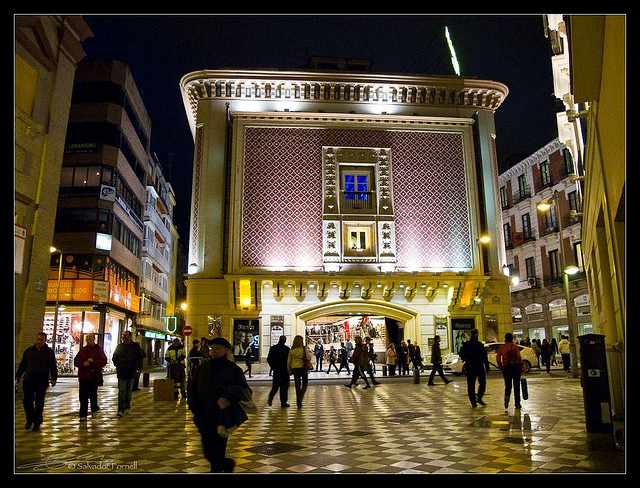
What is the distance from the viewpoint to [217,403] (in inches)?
195

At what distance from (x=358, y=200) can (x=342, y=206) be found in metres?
0.80

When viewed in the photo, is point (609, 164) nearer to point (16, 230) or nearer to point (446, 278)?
point (16, 230)

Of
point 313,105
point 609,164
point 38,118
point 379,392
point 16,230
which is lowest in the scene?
point 379,392

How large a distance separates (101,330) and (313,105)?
1818cm

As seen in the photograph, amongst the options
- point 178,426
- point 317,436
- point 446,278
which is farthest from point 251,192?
point 317,436

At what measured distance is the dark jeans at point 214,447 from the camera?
4898 millimetres

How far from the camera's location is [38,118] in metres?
16.3

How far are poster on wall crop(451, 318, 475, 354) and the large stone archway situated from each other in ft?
5.42

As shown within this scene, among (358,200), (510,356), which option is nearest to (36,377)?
(510,356)

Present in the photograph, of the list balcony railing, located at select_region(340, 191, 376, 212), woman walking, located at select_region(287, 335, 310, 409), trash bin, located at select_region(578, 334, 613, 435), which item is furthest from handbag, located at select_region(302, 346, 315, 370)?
balcony railing, located at select_region(340, 191, 376, 212)

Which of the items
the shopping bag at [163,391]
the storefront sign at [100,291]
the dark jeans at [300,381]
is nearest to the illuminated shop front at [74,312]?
the storefront sign at [100,291]

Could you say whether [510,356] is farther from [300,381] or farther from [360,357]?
[360,357]

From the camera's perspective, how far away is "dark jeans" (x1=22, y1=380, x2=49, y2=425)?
9164mm

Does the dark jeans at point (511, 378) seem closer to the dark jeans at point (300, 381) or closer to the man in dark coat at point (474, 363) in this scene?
the man in dark coat at point (474, 363)
